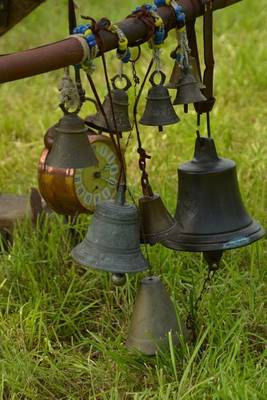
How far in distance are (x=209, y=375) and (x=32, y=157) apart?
212 centimetres

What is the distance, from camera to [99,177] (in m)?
2.81

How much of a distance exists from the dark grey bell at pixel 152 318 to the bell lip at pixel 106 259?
0.51ft

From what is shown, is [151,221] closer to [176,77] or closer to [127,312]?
[176,77]

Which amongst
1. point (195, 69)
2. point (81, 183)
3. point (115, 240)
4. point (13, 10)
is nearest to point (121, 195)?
point (115, 240)

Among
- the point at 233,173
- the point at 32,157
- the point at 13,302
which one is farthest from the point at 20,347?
the point at 32,157

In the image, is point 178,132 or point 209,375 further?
point 178,132

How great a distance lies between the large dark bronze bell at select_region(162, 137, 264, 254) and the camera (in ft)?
7.75

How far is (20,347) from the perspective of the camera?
2635 millimetres

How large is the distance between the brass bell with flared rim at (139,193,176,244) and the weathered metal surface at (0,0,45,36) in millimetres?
1043

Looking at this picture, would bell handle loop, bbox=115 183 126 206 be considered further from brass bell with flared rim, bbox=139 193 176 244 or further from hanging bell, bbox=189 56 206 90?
hanging bell, bbox=189 56 206 90

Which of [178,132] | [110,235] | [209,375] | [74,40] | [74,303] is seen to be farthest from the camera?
[178,132]

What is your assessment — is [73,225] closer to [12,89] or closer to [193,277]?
[193,277]

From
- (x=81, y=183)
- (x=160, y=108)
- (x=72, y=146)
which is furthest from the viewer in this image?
(x=81, y=183)

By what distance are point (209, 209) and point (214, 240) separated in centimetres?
9
